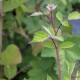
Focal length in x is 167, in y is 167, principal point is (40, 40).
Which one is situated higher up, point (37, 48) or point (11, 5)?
point (11, 5)

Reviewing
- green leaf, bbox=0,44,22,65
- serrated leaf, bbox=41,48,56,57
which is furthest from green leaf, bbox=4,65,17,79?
serrated leaf, bbox=41,48,56,57

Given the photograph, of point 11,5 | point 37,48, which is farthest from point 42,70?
point 11,5

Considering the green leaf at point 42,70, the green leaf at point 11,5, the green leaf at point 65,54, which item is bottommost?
the green leaf at point 42,70

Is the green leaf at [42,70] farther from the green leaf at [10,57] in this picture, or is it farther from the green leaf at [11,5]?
the green leaf at [11,5]

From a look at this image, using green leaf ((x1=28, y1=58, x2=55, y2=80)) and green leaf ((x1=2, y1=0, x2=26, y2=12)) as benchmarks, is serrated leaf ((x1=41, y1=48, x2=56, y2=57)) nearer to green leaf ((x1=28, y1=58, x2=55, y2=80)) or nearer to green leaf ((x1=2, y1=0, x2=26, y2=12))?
green leaf ((x1=28, y1=58, x2=55, y2=80))

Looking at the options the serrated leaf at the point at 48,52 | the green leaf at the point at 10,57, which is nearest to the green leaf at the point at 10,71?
the green leaf at the point at 10,57

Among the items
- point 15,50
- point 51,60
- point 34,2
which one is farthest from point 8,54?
point 34,2

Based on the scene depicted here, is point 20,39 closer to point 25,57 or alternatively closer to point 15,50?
point 25,57

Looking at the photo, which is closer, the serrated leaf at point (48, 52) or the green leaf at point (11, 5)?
the serrated leaf at point (48, 52)

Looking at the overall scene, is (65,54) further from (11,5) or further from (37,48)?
(11,5)

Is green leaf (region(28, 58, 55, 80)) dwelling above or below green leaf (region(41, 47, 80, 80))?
below

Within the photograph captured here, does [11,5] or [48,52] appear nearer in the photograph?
[48,52]
